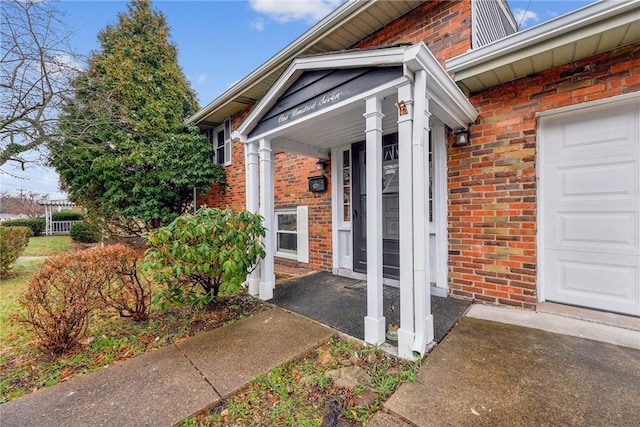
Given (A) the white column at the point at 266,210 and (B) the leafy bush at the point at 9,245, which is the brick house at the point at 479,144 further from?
(B) the leafy bush at the point at 9,245

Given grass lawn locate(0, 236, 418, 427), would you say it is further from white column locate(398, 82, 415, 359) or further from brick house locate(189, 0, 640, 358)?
brick house locate(189, 0, 640, 358)

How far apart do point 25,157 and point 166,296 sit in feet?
20.6

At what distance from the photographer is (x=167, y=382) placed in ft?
6.81

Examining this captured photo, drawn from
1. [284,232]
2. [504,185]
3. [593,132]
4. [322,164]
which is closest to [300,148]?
[322,164]

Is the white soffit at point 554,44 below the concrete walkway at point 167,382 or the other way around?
the other way around

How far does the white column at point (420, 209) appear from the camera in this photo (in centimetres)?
231

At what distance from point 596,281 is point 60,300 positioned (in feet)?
17.9

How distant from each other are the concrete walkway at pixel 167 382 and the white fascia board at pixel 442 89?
258 centimetres

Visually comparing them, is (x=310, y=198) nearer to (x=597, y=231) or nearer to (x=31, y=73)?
(x=597, y=231)

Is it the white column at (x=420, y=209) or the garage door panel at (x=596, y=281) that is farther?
the garage door panel at (x=596, y=281)

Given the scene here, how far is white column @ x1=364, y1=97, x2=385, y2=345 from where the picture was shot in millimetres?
2547

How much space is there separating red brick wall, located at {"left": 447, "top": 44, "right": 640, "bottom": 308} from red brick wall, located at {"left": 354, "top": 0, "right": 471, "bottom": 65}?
802 mm

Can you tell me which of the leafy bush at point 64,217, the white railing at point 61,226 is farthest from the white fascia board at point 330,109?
the leafy bush at point 64,217

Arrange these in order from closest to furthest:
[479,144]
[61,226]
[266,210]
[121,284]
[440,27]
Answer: [121,284] → [479,144] → [440,27] → [266,210] → [61,226]
